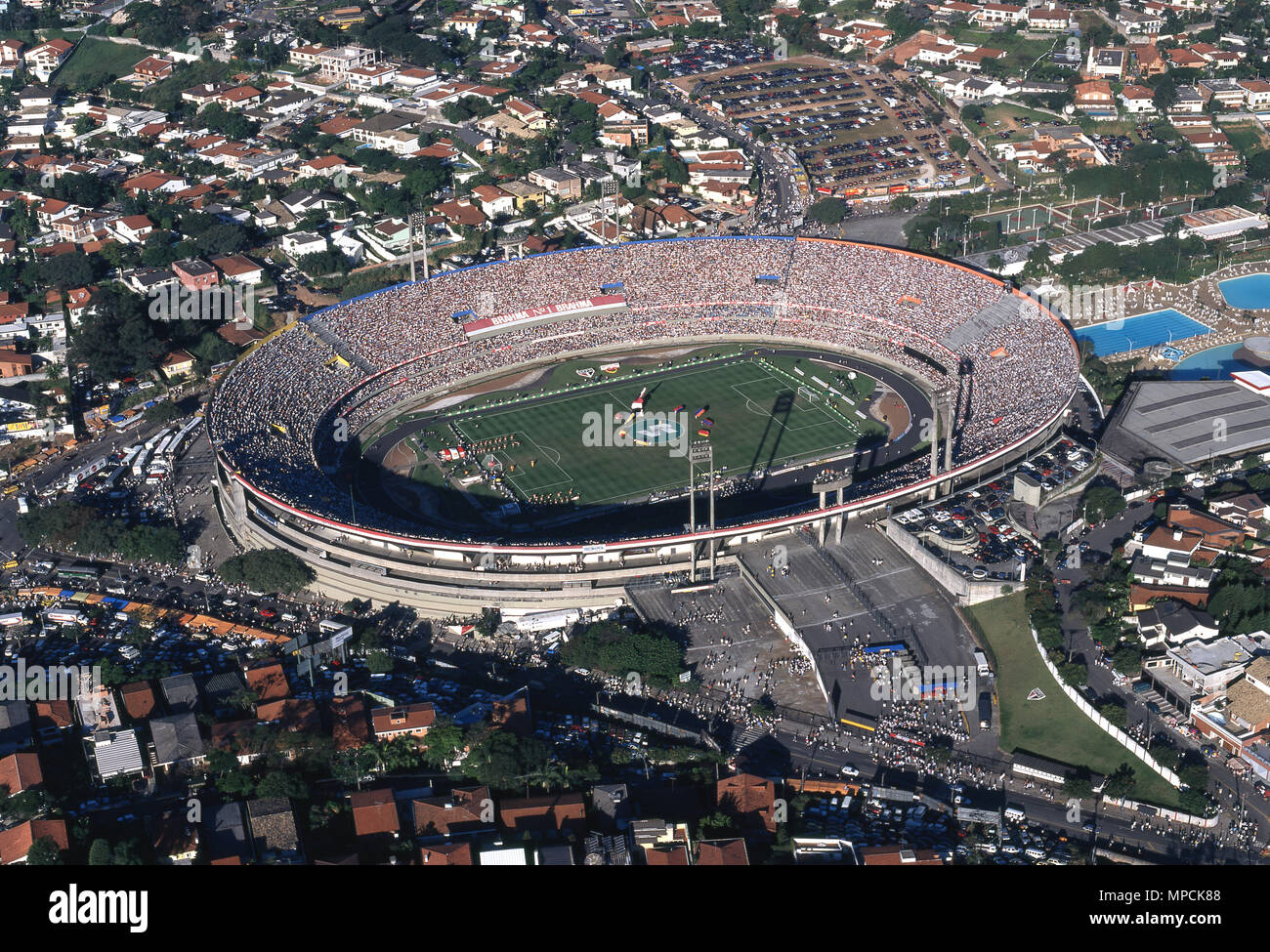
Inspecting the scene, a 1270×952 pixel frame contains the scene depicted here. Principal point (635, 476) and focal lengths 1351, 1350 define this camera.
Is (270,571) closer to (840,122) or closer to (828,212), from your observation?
(828,212)

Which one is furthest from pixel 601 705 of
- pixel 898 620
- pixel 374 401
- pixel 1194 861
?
pixel 374 401

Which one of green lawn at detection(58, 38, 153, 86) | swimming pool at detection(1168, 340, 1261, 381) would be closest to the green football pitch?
swimming pool at detection(1168, 340, 1261, 381)

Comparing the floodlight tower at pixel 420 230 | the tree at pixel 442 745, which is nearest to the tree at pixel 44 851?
the tree at pixel 442 745

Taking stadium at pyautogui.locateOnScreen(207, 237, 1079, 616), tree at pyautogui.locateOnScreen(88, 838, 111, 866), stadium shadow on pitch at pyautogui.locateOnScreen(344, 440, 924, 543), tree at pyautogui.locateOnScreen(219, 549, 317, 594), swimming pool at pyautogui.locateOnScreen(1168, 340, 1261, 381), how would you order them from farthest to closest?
1. swimming pool at pyautogui.locateOnScreen(1168, 340, 1261, 381)
2. stadium shadow on pitch at pyautogui.locateOnScreen(344, 440, 924, 543)
3. stadium at pyautogui.locateOnScreen(207, 237, 1079, 616)
4. tree at pyautogui.locateOnScreen(219, 549, 317, 594)
5. tree at pyautogui.locateOnScreen(88, 838, 111, 866)

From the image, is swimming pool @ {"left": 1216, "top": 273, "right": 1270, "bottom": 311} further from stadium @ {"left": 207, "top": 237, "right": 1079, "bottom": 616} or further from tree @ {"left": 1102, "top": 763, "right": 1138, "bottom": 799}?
tree @ {"left": 1102, "top": 763, "right": 1138, "bottom": 799}

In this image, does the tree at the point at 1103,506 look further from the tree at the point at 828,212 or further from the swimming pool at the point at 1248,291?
the tree at the point at 828,212
